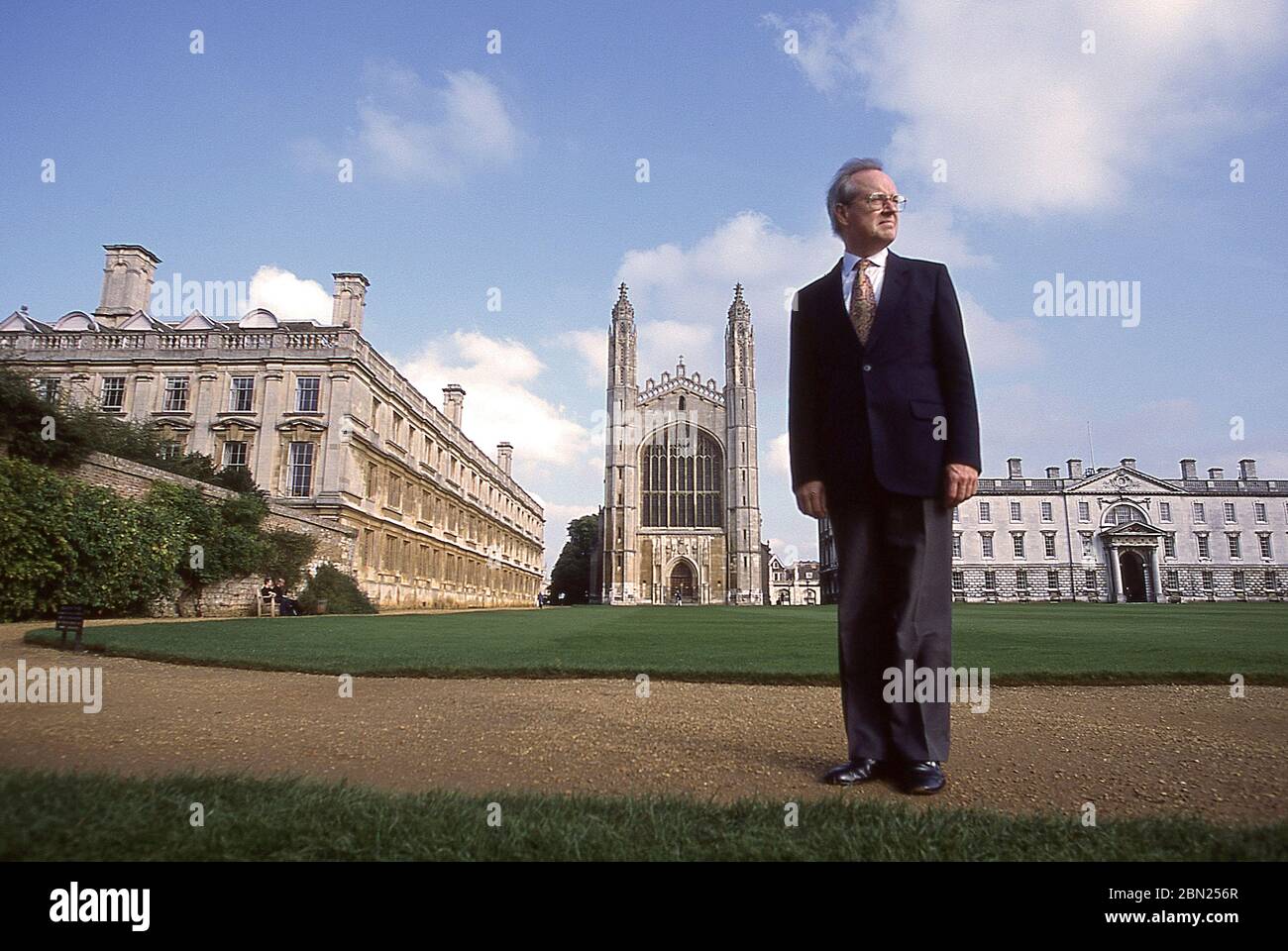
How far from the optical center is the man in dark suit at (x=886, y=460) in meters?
3.41

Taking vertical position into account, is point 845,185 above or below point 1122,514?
below

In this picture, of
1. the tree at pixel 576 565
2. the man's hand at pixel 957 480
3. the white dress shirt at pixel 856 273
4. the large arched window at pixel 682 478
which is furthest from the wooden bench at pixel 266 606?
the tree at pixel 576 565

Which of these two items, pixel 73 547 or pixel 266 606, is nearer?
pixel 73 547

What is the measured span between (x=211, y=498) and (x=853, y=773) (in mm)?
20550

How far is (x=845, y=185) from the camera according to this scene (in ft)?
12.5

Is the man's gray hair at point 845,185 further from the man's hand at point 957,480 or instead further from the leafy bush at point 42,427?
the leafy bush at point 42,427

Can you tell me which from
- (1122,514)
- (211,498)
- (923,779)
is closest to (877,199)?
(923,779)

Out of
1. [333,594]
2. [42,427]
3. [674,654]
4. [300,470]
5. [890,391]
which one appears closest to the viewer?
[890,391]

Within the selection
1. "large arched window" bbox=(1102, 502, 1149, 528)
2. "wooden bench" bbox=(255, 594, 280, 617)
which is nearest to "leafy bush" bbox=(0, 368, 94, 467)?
"wooden bench" bbox=(255, 594, 280, 617)

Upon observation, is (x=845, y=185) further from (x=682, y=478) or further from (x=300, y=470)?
(x=682, y=478)

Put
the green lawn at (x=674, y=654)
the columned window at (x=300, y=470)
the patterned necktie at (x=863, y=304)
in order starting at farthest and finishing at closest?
the columned window at (x=300, y=470), the green lawn at (x=674, y=654), the patterned necktie at (x=863, y=304)

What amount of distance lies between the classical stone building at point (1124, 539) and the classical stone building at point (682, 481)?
1809 centimetres

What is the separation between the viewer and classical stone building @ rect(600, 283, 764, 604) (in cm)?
6191
